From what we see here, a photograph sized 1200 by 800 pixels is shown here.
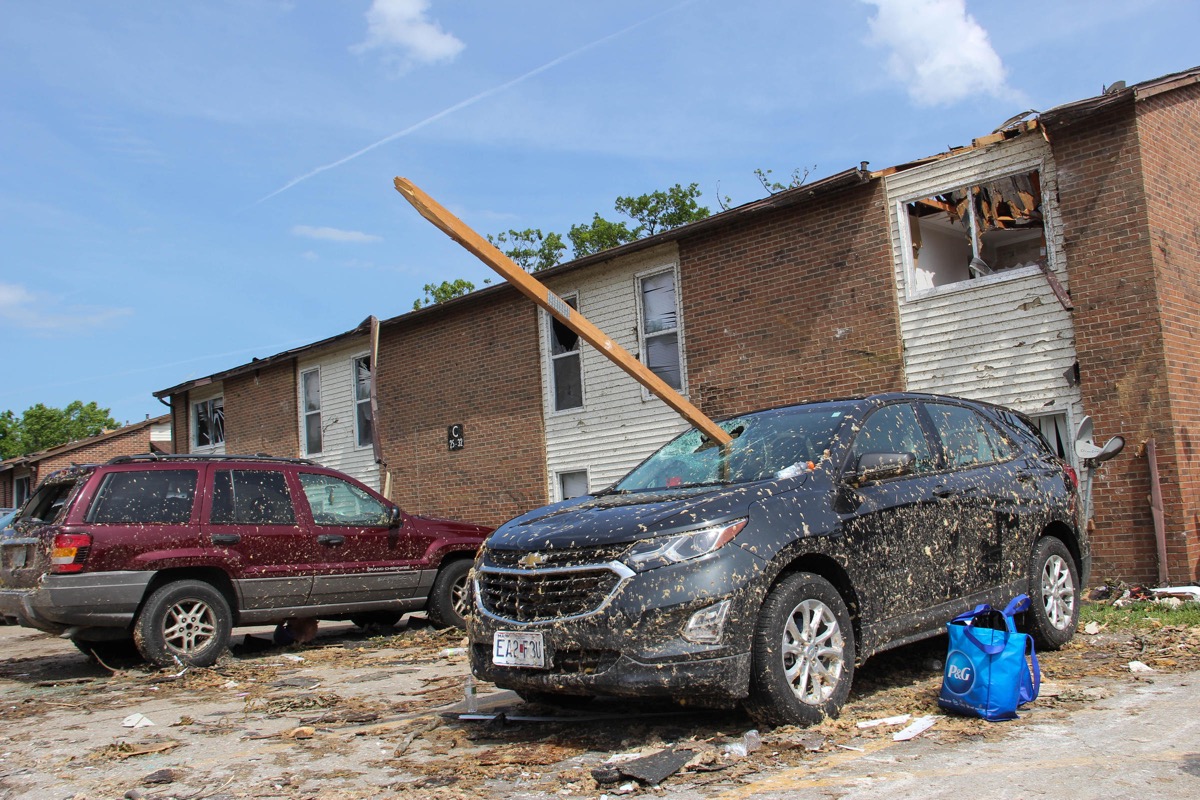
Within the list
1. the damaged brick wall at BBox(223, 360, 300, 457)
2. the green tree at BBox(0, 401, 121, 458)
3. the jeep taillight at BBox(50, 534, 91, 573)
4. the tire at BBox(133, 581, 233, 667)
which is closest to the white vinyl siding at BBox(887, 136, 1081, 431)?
the tire at BBox(133, 581, 233, 667)

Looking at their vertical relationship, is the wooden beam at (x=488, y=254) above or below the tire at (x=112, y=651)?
above

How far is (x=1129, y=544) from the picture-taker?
30.6 feet

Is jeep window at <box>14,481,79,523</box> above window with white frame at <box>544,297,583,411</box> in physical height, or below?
below

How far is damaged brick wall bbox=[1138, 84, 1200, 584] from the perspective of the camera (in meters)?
9.10

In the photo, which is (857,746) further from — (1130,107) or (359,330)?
(359,330)

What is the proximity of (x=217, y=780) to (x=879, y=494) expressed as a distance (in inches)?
144

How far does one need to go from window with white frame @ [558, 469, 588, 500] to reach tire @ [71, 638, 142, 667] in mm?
6855

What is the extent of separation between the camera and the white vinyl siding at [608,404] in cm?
1392

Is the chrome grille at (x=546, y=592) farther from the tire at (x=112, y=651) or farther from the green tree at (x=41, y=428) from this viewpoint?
the green tree at (x=41, y=428)

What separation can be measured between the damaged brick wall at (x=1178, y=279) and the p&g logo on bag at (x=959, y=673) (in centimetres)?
523

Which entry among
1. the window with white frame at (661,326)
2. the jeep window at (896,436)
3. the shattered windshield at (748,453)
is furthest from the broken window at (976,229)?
the shattered windshield at (748,453)

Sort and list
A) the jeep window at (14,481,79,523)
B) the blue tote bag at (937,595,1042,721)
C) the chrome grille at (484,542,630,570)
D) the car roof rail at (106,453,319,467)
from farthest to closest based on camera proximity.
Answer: the car roof rail at (106,453,319,467) → the jeep window at (14,481,79,523) → the blue tote bag at (937,595,1042,721) → the chrome grille at (484,542,630,570)

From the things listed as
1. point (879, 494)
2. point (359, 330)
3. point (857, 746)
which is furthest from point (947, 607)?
point (359, 330)

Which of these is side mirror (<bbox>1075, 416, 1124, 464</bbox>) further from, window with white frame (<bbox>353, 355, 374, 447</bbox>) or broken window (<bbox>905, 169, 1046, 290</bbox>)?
window with white frame (<bbox>353, 355, 374, 447</bbox>)
